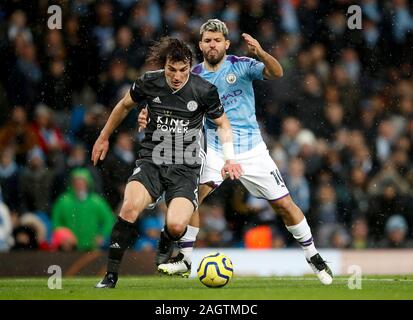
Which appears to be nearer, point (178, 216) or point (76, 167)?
point (178, 216)

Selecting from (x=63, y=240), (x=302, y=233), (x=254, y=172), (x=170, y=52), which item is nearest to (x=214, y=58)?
(x=170, y=52)

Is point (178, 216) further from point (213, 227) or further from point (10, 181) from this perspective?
point (10, 181)

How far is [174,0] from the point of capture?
14555 millimetres

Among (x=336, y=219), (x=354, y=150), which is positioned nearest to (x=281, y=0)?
(x=354, y=150)

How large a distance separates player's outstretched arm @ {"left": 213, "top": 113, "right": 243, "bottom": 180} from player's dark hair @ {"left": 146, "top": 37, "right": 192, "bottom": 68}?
0.58 meters

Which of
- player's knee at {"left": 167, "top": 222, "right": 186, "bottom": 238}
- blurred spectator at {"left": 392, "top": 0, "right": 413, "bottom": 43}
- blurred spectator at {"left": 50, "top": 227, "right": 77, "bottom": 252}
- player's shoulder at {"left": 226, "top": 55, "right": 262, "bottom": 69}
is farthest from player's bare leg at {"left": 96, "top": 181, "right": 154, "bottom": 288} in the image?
blurred spectator at {"left": 392, "top": 0, "right": 413, "bottom": 43}

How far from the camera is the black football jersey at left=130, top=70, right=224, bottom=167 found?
866 cm

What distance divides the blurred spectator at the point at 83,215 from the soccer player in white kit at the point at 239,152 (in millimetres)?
2635

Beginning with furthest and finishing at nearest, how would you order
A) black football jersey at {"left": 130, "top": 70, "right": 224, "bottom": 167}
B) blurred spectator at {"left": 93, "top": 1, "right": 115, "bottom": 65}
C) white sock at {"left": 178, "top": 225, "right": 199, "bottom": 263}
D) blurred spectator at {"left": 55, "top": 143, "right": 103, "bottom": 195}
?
blurred spectator at {"left": 93, "top": 1, "right": 115, "bottom": 65}, blurred spectator at {"left": 55, "top": 143, "right": 103, "bottom": 195}, white sock at {"left": 178, "top": 225, "right": 199, "bottom": 263}, black football jersey at {"left": 130, "top": 70, "right": 224, "bottom": 167}

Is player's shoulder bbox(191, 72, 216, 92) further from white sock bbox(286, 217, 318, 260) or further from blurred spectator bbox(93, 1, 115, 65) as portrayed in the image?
blurred spectator bbox(93, 1, 115, 65)

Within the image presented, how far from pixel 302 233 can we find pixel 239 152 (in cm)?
96

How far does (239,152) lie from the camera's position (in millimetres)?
9586
